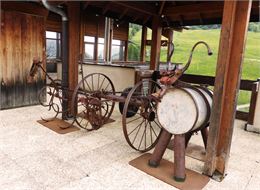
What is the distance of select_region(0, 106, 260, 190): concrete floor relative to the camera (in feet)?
7.55

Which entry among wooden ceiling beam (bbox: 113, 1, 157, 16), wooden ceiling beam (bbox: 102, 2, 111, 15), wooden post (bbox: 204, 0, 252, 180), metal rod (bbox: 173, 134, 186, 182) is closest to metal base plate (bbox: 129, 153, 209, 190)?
metal rod (bbox: 173, 134, 186, 182)

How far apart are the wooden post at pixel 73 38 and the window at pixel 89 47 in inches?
239

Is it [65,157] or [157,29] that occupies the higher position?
[157,29]

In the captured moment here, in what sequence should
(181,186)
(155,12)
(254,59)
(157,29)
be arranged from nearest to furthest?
1. (181,186)
2. (155,12)
3. (157,29)
4. (254,59)

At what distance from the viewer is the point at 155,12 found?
208 inches

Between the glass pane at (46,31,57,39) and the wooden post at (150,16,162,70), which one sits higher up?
the glass pane at (46,31,57,39)

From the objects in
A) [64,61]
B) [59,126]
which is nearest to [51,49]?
[64,61]

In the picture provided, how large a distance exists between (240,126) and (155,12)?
336 cm

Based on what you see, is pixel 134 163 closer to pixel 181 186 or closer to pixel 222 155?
pixel 181 186

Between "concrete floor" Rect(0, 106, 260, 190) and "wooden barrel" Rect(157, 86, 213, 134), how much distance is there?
671 mm

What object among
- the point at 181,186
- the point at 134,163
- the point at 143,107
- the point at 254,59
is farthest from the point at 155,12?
the point at 254,59

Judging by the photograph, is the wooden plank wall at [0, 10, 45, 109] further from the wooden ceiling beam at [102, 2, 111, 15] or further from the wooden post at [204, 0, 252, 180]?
the wooden post at [204, 0, 252, 180]

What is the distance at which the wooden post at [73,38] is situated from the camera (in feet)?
13.4

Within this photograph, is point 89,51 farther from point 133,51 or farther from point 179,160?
point 179,160
